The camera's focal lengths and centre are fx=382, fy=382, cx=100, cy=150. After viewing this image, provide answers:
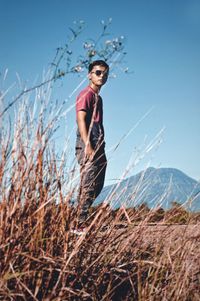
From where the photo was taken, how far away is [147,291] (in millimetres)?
1685

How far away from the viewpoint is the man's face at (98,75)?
278 cm

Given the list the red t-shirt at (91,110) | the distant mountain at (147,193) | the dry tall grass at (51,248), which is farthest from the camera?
the red t-shirt at (91,110)

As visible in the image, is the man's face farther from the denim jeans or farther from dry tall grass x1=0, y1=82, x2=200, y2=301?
dry tall grass x1=0, y1=82, x2=200, y2=301

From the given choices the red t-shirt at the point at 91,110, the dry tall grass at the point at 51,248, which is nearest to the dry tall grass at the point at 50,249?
the dry tall grass at the point at 51,248

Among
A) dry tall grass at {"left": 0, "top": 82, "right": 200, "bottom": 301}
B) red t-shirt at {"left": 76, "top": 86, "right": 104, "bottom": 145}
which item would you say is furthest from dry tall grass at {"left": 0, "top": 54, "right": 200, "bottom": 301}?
red t-shirt at {"left": 76, "top": 86, "right": 104, "bottom": 145}

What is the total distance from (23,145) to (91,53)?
67cm

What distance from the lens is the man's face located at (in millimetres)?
2781

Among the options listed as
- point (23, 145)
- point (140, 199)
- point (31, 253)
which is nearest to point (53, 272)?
point (31, 253)

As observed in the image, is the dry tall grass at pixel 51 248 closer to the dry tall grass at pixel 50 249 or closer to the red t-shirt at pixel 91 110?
the dry tall grass at pixel 50 249

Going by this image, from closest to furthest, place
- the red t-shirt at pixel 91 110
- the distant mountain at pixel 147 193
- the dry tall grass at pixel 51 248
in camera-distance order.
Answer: the dry tall grass at pixel 51 248, the distant mountain at pixel 147 193, the red t-shirt at pixel 91 110

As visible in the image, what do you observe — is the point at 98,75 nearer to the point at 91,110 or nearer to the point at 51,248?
the point at 91,110

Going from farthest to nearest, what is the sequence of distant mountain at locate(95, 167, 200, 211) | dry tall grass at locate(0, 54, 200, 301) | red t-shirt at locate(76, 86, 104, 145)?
1. red t-shirt at locate(76, 86, 104, 145)
2. distant mountain at locate(95, 167, 200, 211)
3. dry tall grass at locate(0, 54, 200, 301)

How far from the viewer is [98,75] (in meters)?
2.80

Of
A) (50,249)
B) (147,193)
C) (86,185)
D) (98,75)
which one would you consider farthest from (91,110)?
(50,249)
